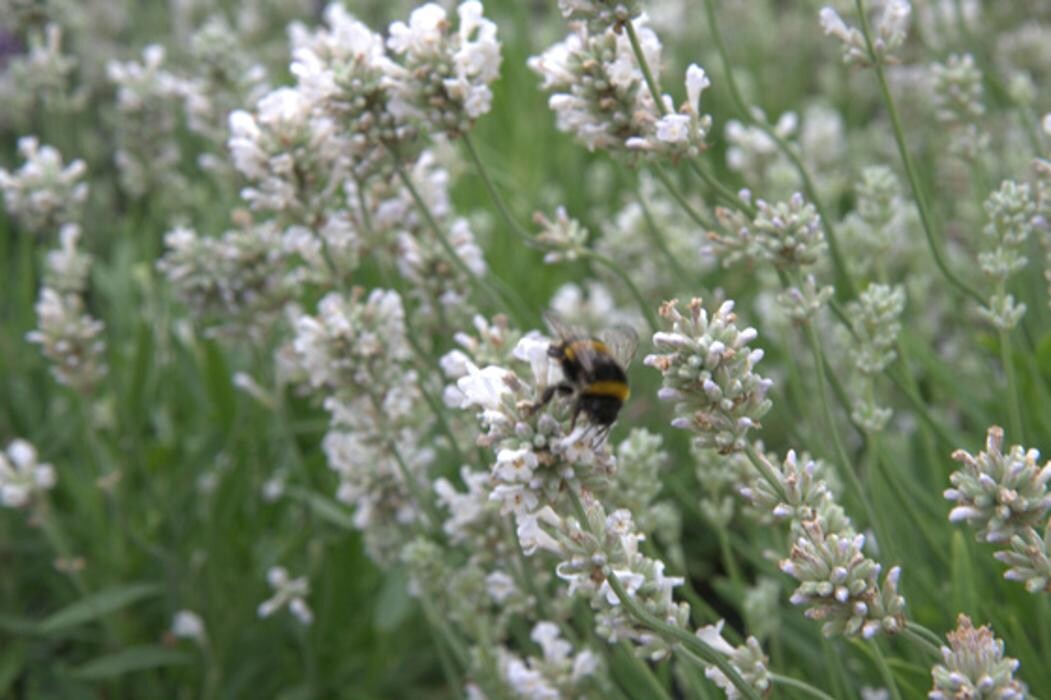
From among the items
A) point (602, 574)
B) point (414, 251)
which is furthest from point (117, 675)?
point (602, 574)

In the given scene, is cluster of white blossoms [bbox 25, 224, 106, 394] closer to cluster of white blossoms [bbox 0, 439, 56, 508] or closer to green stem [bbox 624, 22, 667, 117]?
cluster of white blossoms [bbox 0, 439, 56, 508]

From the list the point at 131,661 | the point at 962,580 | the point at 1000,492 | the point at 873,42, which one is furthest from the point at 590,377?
the point at 131,661

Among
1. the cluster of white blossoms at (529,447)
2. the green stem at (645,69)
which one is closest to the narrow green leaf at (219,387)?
the green stem at (645,69)

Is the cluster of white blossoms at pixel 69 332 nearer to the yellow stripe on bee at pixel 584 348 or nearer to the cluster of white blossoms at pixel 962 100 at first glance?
the yellow stripe on bee at pixel 584 348

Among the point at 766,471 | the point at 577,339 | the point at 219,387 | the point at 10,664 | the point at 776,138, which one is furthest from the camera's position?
the point at 219,387

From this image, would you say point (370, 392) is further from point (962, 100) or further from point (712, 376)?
point (962, 100)

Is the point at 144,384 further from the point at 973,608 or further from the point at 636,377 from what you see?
the point at 973,608

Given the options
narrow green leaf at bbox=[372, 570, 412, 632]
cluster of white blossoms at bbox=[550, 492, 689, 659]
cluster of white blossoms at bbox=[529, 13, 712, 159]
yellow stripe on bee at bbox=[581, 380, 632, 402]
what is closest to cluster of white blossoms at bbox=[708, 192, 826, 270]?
cluster of white blossoms at bbox=[529, 13, 712, 159]
